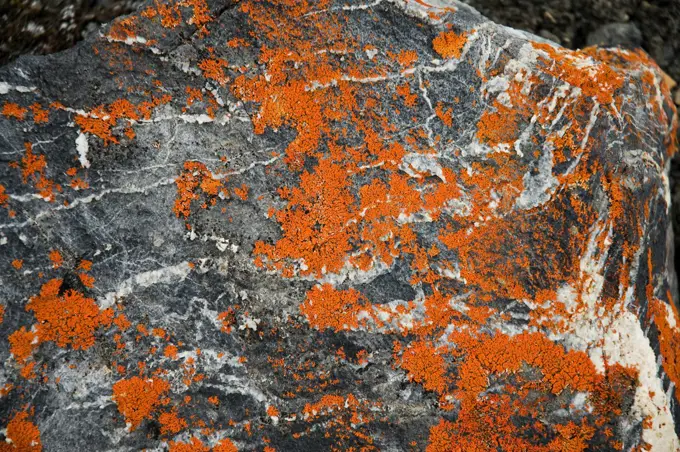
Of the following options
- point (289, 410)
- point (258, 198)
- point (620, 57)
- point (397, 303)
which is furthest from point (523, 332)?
point (620, 57)

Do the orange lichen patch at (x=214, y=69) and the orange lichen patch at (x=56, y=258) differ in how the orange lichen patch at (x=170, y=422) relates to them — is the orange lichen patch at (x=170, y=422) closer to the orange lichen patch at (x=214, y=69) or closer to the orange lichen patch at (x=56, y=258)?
the orange lichen patch at (x=56, y=258)

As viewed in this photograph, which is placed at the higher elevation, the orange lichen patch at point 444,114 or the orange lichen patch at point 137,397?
the orange lichen patch at point 444,114

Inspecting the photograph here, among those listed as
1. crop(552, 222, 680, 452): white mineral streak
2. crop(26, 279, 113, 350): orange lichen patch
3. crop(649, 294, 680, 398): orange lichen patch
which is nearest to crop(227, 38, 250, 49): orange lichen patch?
crop(26, 279, 113, 350): orange lichen patch

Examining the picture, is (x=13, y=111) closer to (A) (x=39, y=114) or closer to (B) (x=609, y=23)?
(A) (x=39, y=114)

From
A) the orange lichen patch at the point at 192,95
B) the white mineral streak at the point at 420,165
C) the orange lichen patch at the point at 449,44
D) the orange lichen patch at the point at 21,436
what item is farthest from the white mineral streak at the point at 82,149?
the orange lichen patch at the point at 449,44

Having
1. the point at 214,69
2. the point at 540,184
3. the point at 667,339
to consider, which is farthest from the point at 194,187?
the point at 667,339

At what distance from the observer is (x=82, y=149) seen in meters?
2.84

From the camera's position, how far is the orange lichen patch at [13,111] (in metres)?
2.73

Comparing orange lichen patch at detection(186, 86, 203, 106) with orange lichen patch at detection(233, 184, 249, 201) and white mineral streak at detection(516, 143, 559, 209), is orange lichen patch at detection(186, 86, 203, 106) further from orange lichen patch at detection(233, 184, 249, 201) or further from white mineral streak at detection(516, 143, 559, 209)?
white mineral streak at detection(516, 143, 559, 209)

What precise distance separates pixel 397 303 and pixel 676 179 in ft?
10.3

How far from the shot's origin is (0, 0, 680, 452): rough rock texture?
2.86 metres

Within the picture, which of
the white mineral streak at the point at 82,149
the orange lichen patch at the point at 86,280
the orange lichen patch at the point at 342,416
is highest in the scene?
the white mineral streak at the point at 82,149

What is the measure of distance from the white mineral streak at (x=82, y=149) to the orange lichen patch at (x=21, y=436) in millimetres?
1259

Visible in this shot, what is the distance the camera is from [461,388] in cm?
296
